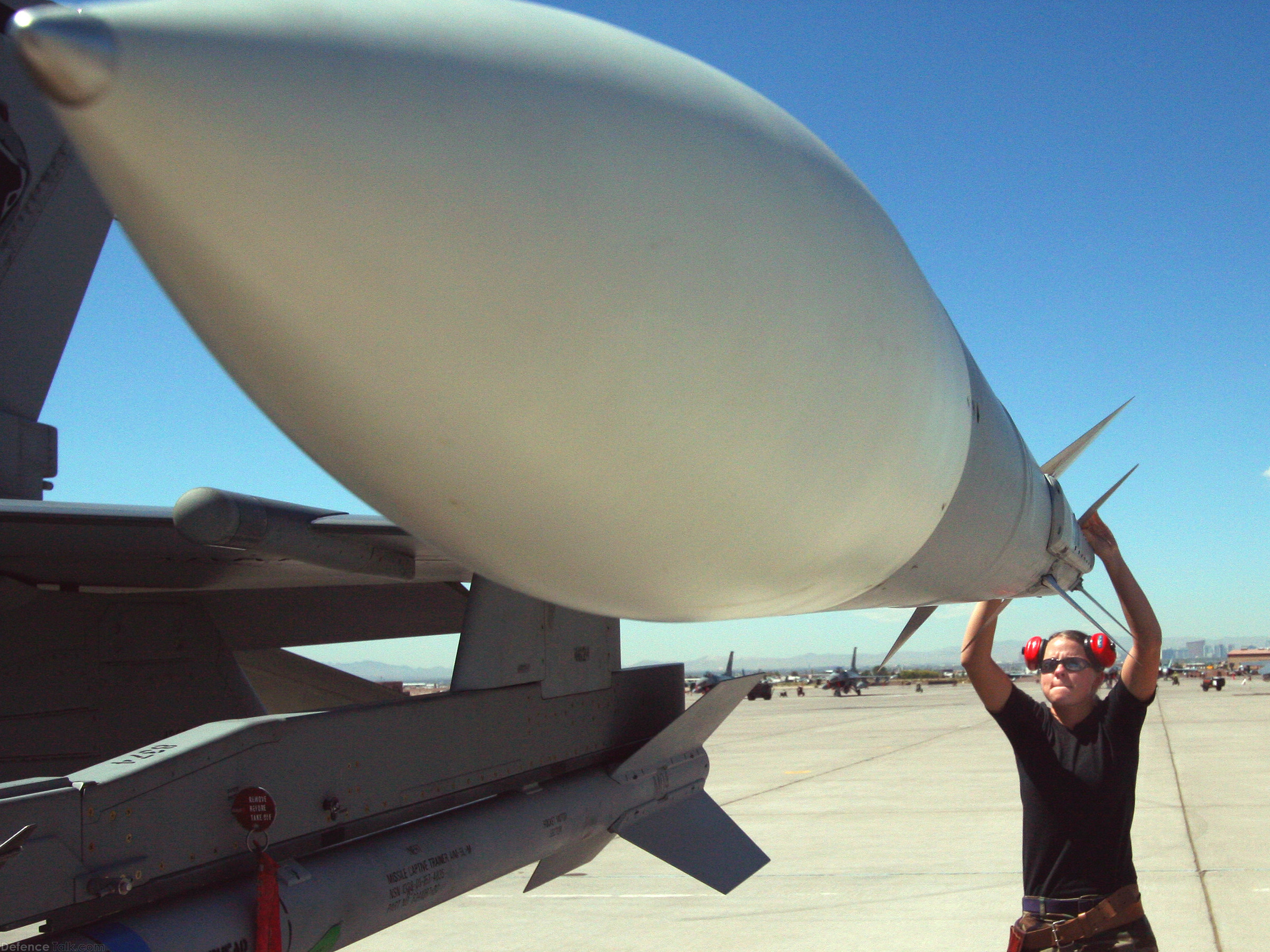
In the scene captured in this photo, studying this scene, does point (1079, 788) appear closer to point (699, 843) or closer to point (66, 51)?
point (699, 843)

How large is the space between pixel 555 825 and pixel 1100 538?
2.38 metres

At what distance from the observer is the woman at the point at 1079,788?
113 inches

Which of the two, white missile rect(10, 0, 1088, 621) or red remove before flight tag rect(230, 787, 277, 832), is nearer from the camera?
white missile rect(10, 0, 1088, 621)

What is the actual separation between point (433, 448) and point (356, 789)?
1851 millimetres

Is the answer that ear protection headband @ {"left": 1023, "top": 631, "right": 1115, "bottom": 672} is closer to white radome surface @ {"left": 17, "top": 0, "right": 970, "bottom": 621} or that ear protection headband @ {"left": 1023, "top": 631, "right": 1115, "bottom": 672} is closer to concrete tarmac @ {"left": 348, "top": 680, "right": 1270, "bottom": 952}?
white radome surface @ {"left": 17, "top": 0, "right": 970, "bottom": 621}

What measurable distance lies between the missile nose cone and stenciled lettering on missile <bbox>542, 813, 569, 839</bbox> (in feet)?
10.4

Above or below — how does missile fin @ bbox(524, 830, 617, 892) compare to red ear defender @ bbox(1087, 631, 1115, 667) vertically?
below

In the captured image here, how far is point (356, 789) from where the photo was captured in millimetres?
3150

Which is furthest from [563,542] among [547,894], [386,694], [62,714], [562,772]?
[547,894]

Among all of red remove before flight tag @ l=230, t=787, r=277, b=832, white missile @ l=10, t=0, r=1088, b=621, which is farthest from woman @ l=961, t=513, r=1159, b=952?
red remove before flight tag @ l=230, t=787, r=277, b=832

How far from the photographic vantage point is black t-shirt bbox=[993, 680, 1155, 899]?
2.93m

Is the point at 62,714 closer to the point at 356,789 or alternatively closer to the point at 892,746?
the point at 356,789

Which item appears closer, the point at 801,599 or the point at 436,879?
the point at 801,599

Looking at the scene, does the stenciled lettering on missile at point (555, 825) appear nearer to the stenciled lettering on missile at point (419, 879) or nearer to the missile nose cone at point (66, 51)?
the stenciled lettering on missile at point (419, 879)
